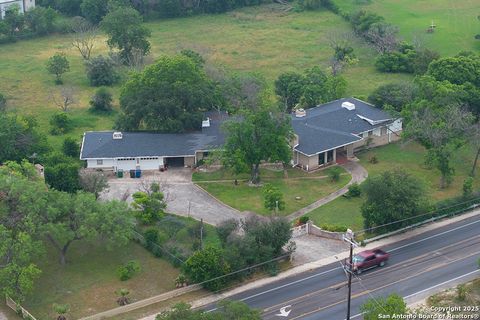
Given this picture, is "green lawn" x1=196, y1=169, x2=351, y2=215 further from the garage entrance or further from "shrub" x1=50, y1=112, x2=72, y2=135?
"shrub" x1=50, y1=112, x2=72, y2=135

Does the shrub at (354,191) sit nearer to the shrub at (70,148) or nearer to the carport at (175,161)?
the carport at (175,161)

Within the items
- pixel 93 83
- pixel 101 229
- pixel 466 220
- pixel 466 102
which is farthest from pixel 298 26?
pixel 101 229

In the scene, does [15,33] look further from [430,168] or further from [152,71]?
[430,168]

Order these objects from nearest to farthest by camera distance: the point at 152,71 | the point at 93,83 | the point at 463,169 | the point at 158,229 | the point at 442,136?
the point at 158,229 < the point at 442,136 < the point at 463,169 < the point at 152,71 < the point at 93,83

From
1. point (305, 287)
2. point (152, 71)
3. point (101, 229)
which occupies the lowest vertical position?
point (305, 287)

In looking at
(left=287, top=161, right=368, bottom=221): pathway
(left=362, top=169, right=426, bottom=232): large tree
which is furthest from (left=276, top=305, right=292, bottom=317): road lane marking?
(left=287, top=161, right=368, bottom=221): pathway

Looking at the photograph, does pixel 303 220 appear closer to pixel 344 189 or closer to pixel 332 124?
pixel 344 189

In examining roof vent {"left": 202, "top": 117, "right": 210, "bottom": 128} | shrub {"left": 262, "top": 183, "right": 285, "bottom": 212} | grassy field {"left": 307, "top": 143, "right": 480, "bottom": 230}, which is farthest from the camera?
roof vent {"left": 202, "top": 117, "right": 210, "bottom": 128}
